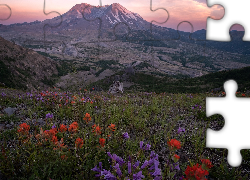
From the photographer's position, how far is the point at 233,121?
3172 mm

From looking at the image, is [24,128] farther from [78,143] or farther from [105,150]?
[105,150]

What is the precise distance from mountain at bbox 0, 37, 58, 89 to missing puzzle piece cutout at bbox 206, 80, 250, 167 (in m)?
54.1

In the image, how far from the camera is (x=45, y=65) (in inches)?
3238

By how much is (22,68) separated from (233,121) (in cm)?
7524

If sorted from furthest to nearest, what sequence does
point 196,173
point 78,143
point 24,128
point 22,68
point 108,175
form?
1. point 22,68
2. point 24,128
3. point 78,143
4. point 108,175
5. point 196,173

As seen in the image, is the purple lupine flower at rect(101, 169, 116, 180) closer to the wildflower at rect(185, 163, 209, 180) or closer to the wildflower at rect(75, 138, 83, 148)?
the wildflower at rect(75, 138, 83, 148)

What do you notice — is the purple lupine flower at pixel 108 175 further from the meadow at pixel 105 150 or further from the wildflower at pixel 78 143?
the wildflower at pixel 78 143

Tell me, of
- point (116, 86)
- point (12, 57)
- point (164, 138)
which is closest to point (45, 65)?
point (12, 57)

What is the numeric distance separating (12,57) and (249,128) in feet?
253

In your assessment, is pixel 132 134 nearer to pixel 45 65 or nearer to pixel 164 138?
pixel 164 138

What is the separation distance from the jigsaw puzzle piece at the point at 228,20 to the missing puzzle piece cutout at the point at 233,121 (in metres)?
1.03

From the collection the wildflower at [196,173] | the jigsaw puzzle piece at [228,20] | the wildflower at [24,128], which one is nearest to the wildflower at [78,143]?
the wildflower at [24,128]

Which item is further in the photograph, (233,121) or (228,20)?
(228,20)

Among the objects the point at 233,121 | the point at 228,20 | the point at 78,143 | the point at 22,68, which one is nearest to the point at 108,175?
the point at 78,143
